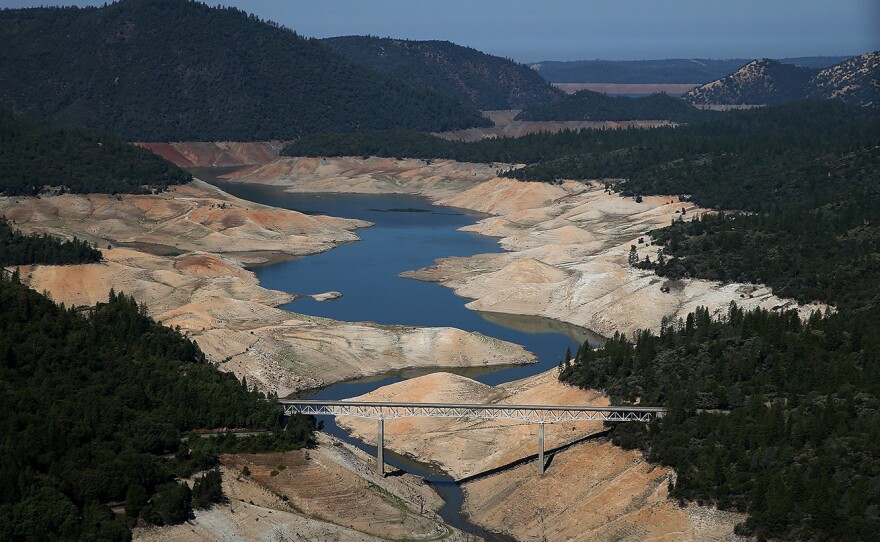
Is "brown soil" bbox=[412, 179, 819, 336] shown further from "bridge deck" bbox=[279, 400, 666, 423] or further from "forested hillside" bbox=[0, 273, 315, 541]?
"forested hillside" bbox=[0, 273, 315, 541]

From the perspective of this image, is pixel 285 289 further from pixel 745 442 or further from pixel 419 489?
pixel 745 442

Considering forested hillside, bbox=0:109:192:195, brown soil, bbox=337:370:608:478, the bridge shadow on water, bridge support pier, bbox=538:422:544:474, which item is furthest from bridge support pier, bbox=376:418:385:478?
forested hillside, bbox=0:109:192:195

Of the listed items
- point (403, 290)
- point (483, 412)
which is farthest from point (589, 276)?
point (483, 412)

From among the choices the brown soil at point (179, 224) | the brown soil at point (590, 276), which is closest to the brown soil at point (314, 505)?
the brown soil at point (590, 276)

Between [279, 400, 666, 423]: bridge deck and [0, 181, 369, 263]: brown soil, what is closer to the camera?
[279, 400, 666, 423]: bridge deck

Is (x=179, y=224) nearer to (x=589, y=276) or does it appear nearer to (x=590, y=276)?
(x=589, y=276)

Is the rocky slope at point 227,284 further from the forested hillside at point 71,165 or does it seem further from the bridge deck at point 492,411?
the bridge deck at point 492,411

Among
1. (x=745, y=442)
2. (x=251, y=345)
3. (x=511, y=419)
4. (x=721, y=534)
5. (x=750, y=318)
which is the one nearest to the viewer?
(x=721, y=534)

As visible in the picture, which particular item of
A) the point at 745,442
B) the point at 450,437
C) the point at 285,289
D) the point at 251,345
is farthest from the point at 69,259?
the point at 745,442
